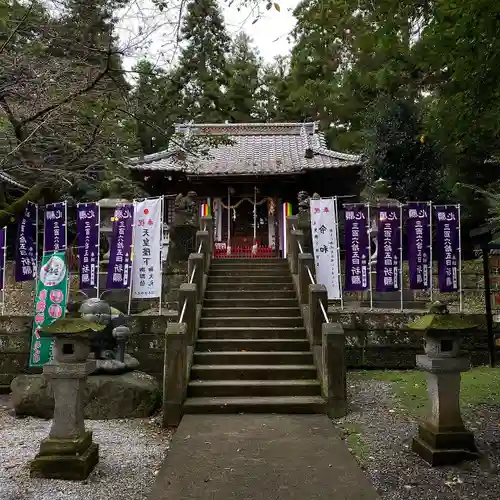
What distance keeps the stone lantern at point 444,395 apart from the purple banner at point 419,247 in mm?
5350

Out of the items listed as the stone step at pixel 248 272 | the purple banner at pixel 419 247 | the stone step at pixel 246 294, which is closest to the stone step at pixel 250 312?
the stone step at pixel 246 294

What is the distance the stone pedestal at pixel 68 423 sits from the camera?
4879mm

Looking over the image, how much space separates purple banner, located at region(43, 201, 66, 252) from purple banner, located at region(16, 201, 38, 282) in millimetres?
275

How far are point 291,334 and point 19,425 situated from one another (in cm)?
466

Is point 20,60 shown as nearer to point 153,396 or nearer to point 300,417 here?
point 153,396

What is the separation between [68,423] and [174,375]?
2072mm

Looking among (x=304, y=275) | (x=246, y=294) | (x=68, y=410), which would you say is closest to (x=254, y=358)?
(x=304, y=275)

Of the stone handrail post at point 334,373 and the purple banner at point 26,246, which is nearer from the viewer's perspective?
the stone handrail post at point 334,373

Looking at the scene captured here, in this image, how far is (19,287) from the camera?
13.8 m

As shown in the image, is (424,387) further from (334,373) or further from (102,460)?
(102,460)

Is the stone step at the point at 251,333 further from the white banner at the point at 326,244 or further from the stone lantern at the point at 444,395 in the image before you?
the stone lantern at the point at 444,395

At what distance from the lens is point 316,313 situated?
8328 millimetres

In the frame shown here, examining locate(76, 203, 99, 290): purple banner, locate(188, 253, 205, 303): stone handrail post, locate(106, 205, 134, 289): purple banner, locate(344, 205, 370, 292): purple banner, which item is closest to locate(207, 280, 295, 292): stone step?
locate(188, 253, 205, 303): stone handrail post

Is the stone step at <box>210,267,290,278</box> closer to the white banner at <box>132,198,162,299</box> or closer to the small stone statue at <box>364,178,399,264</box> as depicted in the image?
the white banner at <box>132,198,162,299</box>
